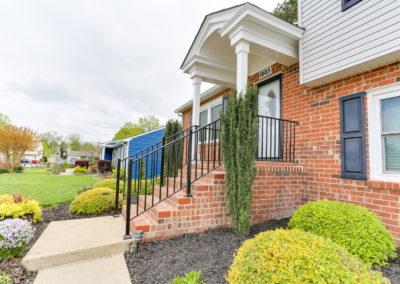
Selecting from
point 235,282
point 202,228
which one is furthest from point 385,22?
point 202,228

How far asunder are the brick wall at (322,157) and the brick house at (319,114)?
0.02 metres

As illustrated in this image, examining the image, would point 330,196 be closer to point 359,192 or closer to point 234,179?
point 359,192

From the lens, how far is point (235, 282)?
142cm

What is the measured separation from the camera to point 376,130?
2.96 meters

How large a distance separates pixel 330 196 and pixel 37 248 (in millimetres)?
4546

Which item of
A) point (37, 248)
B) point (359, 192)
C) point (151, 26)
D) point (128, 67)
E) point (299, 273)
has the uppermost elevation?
point (128, 67)

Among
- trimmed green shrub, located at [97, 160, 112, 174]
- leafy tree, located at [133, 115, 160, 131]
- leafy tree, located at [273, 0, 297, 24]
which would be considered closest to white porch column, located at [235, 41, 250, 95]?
leafy tree, located at [273, 0, 297, 24]

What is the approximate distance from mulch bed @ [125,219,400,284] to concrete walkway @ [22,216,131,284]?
167 mm

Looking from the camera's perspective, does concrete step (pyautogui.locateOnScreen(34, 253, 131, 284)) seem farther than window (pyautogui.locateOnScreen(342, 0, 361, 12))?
No

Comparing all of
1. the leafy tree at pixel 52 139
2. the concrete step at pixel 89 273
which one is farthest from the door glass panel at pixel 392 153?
the leafy tree at pixel 52 139

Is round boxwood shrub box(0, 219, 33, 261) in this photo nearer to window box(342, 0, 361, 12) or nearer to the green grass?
the green grass

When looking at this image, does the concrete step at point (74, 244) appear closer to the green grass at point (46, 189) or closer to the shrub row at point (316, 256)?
the green grass at point (46, 189)

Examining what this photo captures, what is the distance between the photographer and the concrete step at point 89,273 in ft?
6.37

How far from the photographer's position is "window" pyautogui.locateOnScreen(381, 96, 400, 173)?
2.78 metres
